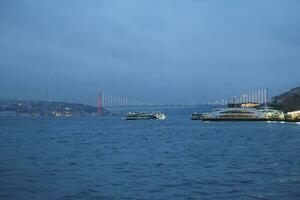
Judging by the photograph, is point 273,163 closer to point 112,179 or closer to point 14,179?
point 112,179

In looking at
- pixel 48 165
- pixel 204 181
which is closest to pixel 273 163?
pixel 204 181

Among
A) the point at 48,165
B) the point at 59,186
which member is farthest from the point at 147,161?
the point at 59,186

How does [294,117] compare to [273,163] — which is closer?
[273,163]

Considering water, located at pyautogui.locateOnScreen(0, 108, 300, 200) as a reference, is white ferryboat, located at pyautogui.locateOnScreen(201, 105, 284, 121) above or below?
above

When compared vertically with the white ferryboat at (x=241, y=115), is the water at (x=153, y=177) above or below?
below

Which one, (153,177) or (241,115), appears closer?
(153,177)

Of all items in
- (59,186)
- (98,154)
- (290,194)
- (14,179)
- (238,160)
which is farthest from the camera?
(98,154)

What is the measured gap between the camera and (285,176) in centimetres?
1711

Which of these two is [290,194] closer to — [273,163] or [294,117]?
[273,163]

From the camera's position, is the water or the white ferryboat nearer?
the water

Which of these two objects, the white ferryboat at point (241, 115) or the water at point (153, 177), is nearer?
the water at point (153, 177)

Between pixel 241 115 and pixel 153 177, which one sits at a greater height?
pixel 241 115

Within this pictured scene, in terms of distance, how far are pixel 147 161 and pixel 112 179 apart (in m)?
6.73

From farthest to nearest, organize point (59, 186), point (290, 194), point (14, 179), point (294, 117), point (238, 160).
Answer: point (294, 117), point (238, 160), point (14, 179), point (59, 186), point (290, 194)
